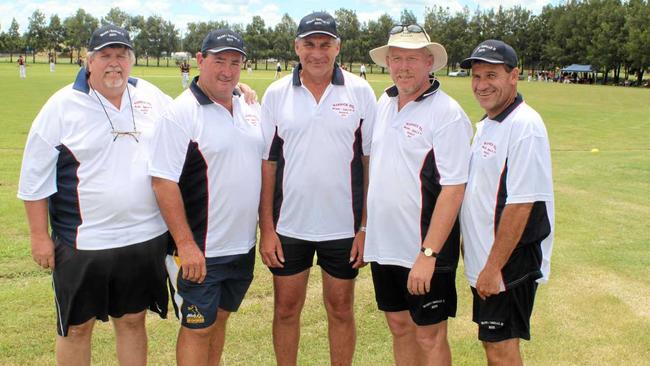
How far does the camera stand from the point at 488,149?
3412mm

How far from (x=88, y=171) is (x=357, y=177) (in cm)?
171

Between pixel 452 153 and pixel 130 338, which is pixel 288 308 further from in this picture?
pixel 452 153

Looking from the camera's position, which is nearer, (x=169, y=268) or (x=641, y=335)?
(x=169, y=268)

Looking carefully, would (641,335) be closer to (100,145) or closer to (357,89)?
(357,89)

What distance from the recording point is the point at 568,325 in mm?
5109

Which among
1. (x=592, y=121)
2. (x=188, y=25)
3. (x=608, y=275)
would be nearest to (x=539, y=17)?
(x=188, y=25)

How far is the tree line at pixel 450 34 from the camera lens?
8569 cm

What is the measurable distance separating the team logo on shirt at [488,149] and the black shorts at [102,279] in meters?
2.10

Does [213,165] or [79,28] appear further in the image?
[79,28]

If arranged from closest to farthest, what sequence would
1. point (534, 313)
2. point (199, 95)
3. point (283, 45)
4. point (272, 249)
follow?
point (199, 95) < point (272, 249) < point (534, 313) < point (283, 45)

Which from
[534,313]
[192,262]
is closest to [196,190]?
[192,262]

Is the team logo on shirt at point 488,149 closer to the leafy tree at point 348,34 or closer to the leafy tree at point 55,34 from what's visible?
the leafy tree at point 348,34

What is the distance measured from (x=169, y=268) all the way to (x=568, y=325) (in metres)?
3.40

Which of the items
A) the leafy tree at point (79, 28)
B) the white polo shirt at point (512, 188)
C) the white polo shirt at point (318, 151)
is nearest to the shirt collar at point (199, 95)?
the white polo shirt at point (318, 151)
